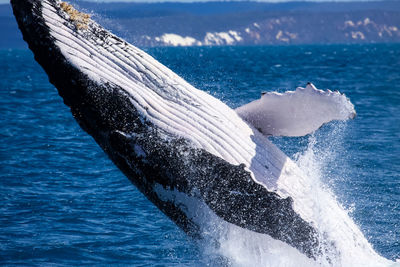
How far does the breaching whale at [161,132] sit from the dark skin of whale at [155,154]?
0.04ft

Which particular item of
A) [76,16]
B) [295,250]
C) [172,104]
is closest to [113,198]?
[172,104]

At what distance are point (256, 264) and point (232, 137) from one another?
1631 mm

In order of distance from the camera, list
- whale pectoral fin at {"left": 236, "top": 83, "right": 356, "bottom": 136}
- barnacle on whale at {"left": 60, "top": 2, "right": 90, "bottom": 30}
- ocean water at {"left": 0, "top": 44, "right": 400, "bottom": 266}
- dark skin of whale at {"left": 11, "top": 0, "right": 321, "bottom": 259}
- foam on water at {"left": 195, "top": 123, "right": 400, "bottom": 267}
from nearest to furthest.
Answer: dark skin of whale at {"left": 11, "top": 0, "right": 321, "bottom": 259} → barnacle on whale at {"left": 60, "top": 2, "right": 90, "bottom": 30} → foam on water at {"left": 195, "top": 123, "right": 400, "bottom": 267} → whale pectoral fin at {"left": 236, "top": 83, "right": 356, "bottom": 136} → ocean water at {"left": 0, "top": 44, "right": 400, "bottom": 266}

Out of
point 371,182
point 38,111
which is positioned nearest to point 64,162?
point 371,182

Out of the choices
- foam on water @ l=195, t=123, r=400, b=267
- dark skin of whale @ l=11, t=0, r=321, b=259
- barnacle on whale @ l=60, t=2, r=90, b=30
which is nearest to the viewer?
dark skin of whale @ l=11, t=0, r=321, b=259

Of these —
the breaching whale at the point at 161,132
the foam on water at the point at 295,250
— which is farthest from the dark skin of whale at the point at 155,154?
the foam on water at the point at 295,250

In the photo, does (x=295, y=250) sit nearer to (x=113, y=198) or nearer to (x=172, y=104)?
(x=172, y=104)

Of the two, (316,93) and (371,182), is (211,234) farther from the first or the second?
(371,182)

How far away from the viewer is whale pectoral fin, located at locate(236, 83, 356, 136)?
688cm

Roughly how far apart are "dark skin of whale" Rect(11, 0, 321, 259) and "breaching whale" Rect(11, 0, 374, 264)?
0.01 metres

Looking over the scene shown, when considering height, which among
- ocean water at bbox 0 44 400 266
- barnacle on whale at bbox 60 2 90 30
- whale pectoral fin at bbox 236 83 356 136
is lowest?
ocean water at bbox 0 44 400 266

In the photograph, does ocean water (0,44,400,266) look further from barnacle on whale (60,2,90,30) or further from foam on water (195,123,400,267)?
barnacle on whale (60,2,90,30)

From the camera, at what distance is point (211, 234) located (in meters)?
6.70

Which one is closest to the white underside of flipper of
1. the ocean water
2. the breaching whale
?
the breaching whale
